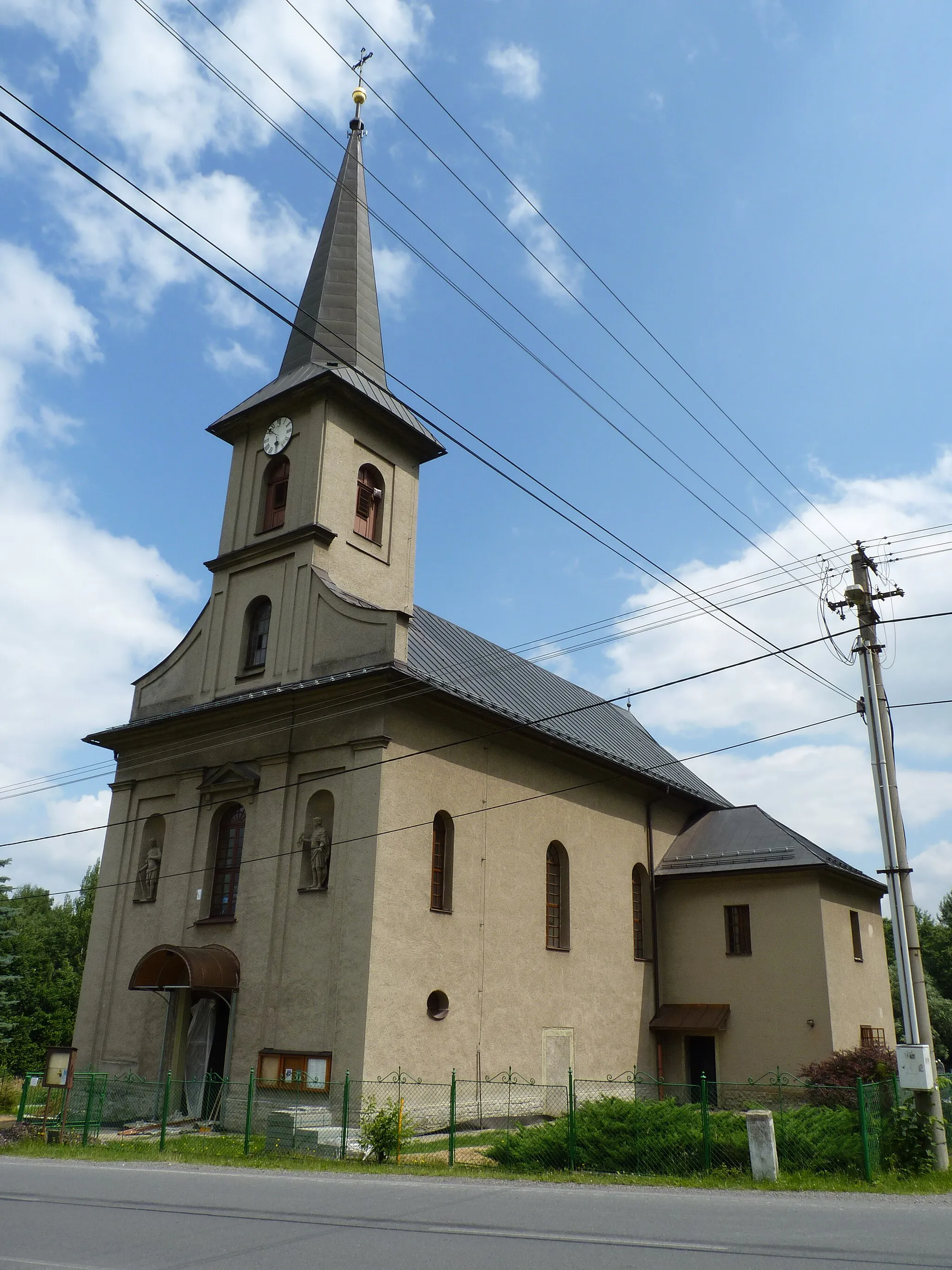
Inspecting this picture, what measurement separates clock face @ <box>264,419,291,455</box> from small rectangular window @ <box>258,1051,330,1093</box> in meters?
14.5

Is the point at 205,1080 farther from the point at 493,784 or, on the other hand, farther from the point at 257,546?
the point at 257,546

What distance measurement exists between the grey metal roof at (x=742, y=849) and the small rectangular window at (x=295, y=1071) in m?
13.1

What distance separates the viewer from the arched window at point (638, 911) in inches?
1124

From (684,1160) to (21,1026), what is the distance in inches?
1923

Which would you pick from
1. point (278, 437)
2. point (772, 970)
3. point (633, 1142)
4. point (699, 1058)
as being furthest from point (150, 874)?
point (772, 970)

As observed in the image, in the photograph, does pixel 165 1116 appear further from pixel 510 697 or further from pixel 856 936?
pixel 856 936

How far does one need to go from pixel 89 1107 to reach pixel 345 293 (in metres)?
Result: 21.2

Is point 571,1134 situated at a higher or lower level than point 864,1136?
lower

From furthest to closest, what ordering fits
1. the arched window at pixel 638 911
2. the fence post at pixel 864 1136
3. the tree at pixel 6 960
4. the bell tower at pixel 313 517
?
the tree at pixel 6 960, the arched window at pixel 638 911, the bell tower at pixel 313 517, the fence post at pixel 864 1136

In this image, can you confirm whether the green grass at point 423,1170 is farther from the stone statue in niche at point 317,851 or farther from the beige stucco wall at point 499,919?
the stone statue in niche at point 317,851

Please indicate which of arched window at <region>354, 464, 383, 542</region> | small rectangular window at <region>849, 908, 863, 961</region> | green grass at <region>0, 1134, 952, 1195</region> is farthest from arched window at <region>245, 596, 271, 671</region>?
small rectangular window at <region>849, 908, 863, 961</region>

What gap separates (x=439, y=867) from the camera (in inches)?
877

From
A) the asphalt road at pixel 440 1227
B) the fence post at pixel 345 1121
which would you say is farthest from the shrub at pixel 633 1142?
the fence post at pixel 345 1121

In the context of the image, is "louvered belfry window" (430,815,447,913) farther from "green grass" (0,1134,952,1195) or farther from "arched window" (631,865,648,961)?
"arched window" (631,865,648,961)
